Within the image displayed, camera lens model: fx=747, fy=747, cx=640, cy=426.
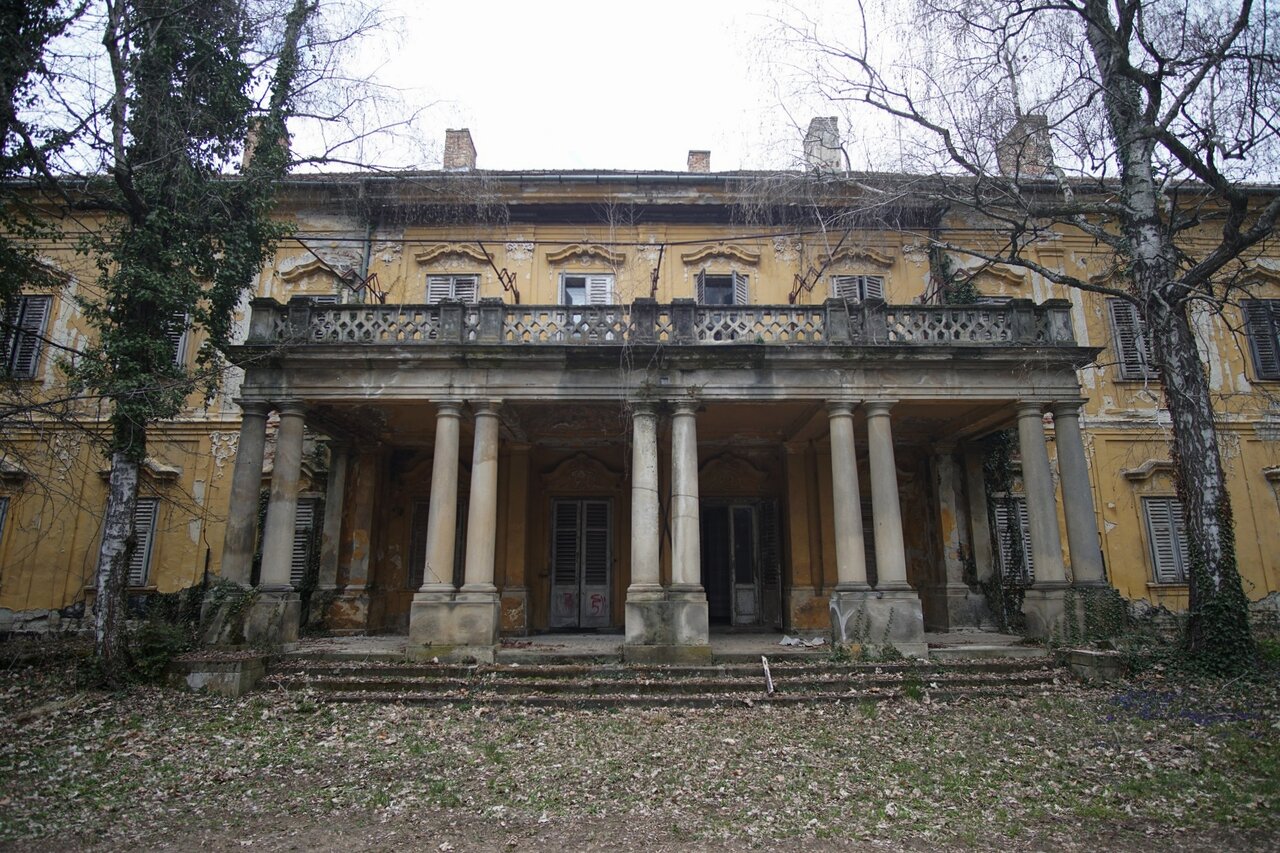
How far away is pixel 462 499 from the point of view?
15.6 metres

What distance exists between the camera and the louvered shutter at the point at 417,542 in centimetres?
1557

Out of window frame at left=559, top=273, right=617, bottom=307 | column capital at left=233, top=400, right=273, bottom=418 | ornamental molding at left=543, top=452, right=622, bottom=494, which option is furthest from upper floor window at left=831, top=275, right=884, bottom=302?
column capital at left=233, top=400, right=273, bottom=418

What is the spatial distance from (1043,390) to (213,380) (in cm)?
1225

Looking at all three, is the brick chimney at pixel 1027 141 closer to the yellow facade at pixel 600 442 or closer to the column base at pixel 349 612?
the yellow facade at pixel 600 442

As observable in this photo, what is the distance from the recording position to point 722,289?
16109 mm

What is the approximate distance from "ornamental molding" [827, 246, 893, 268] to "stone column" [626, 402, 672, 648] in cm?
682

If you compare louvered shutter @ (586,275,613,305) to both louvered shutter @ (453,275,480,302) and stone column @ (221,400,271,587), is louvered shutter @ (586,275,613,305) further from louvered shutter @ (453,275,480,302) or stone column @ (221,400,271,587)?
stone column @ (221,400,271,587)

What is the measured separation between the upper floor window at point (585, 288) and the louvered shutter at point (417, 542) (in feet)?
17.5

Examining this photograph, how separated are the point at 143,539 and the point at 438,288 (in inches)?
307

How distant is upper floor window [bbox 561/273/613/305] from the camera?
1596cm

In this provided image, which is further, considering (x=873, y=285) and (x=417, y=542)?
(x=873, y=285)

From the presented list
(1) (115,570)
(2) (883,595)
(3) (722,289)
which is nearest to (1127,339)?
(3) (722,289)

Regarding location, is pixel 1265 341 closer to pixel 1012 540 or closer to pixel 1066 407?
pixel 1012 540

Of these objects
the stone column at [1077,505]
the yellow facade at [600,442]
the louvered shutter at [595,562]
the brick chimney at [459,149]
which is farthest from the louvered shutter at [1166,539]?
the brick chimney at [459,149]
